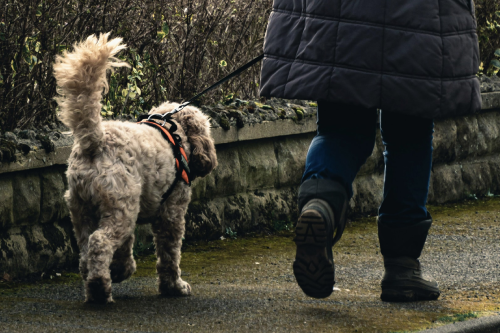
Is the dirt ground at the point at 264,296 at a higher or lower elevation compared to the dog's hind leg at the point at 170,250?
lower

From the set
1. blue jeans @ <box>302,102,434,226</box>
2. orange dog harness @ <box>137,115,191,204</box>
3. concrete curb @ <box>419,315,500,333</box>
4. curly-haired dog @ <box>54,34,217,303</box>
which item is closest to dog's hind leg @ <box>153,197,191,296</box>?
curly-haired dog @ <box>54,34,217,303</box>

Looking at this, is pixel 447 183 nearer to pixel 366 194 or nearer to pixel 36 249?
pixel 366 194

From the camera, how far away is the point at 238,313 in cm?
348

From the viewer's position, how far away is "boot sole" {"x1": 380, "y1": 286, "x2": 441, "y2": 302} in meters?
3.74

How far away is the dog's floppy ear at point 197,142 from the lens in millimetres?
4324

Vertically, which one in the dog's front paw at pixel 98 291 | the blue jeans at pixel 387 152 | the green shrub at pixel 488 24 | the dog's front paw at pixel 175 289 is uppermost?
the green shrub at pixel 488 24

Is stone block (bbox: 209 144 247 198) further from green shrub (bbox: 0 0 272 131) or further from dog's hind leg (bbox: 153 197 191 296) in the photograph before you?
dog's hind leg (bbox: 153 197 191 296)

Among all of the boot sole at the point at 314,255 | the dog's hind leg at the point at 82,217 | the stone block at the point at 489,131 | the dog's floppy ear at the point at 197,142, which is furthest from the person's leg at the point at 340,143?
the stone block at the point at 489,131

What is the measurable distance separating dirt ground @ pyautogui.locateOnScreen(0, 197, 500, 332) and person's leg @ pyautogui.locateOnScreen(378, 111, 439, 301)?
10 cm

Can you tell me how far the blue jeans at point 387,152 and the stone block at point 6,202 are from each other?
5.76 ft

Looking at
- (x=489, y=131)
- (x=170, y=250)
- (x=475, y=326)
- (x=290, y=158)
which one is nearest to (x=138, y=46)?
Result: (x=290, y=158)

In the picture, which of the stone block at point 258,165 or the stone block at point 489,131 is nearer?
the stone block at point 258,165

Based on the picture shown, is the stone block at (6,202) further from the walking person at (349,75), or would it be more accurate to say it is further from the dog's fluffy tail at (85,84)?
the walking person at (349,75)

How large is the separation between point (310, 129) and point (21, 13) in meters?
2.53
